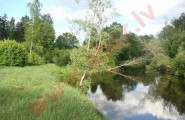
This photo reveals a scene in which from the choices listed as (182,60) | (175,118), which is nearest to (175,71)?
(182,60)

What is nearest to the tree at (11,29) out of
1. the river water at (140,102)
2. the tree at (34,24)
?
the tree at (34,24)

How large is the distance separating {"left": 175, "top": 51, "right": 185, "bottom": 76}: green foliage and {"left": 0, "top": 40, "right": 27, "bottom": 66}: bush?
26.1 m

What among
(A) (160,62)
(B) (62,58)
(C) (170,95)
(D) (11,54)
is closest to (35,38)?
(B) (62,58)

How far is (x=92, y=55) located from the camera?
23.6 metres

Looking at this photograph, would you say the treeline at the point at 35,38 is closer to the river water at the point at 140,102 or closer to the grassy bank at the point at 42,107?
the river water at the point at 140,102

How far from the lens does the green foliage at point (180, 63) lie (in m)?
47.5

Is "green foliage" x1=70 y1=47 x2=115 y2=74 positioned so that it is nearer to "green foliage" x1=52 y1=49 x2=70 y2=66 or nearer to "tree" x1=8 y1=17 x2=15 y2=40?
"green foliage" x1=52 y1=49 x2=70 y2=66

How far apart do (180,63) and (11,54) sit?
28.0 meters

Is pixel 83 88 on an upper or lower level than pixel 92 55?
lower

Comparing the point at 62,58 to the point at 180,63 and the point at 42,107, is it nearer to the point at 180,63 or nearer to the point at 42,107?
the point at 180,63

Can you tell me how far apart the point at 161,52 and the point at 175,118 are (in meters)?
38.4

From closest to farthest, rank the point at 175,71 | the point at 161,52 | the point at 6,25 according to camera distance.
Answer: the point at 175,71 < the point at 161,52 < the point at 6,25

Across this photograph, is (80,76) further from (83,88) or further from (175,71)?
(175,71)

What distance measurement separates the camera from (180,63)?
48.4 metres
